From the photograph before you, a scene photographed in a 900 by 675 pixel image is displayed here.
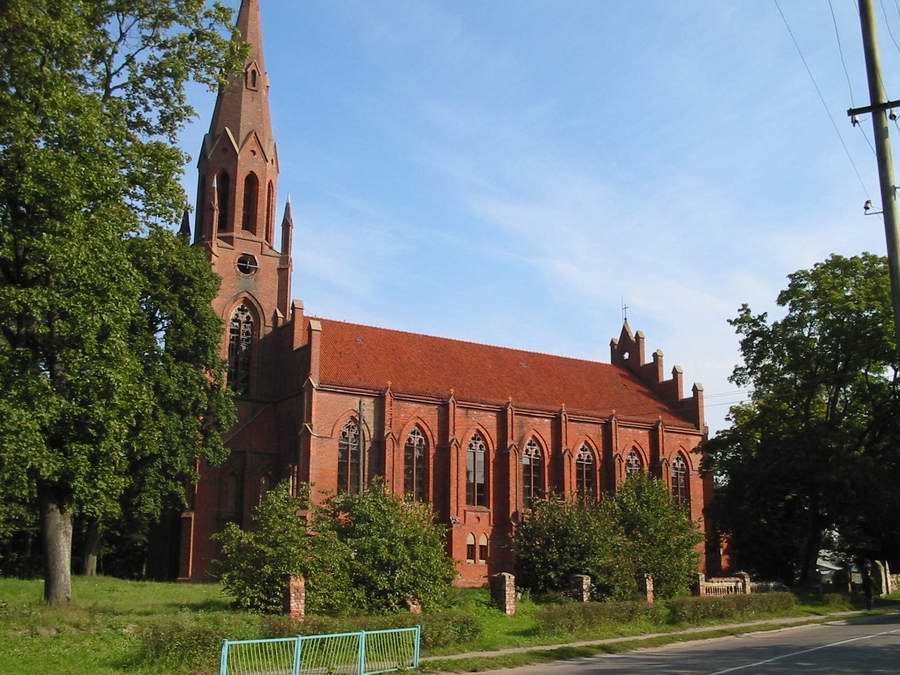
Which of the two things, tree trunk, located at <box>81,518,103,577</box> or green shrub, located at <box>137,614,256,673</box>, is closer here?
green shrub, located at <box>137,614,256,673</box>

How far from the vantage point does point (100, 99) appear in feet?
73.6

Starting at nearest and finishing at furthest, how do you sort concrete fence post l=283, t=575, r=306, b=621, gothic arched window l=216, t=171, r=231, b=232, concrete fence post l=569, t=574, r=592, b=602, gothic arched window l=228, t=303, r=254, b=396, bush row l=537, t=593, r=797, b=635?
concrete fence post l=283, t=575, r=306, b=621 < bush row l=537, t=593, r=797, b=635 < concrete fence post l=569, t=574, r=592, b=602 < gothic arched window l=228, t=303, r=254, b=396 < gothic arched window l=216, t=171, r=231, b=232

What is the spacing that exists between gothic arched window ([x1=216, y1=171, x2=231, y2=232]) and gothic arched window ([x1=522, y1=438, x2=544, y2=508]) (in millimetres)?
20620

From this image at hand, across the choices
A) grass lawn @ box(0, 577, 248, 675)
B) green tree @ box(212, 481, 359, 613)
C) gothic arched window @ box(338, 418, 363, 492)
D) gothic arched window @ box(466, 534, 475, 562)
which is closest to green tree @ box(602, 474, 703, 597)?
gothic arched window @ box(466, 534, 475, 562)

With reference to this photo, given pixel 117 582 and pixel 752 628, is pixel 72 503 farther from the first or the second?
pixel 752 628

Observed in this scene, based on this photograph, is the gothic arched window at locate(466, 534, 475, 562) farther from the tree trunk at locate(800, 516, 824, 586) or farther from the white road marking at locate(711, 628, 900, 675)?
the white road marking at locate(711, 628, 900, 675)

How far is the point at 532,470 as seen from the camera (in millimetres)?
49656

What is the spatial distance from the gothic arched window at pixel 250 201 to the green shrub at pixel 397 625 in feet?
101

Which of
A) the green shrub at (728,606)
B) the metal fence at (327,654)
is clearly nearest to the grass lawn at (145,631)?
the green shrub at (728,606)

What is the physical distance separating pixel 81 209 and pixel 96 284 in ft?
5.84

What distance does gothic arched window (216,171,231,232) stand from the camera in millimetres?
47719

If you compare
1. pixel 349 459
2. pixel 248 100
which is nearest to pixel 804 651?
pixel 349 459

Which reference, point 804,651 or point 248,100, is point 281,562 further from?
point 248,100

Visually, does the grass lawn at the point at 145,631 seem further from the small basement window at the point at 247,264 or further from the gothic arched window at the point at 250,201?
the gothic arched window at the point at 250,201
